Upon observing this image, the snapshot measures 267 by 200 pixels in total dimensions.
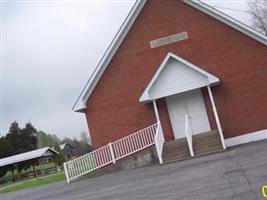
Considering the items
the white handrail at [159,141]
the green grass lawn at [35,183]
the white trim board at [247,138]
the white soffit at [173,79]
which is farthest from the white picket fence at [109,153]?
the green grass lawn at [35,183]

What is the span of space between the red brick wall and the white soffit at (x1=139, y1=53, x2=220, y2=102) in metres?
1.19

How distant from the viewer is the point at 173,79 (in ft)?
66.5

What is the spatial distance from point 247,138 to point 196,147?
132 inches

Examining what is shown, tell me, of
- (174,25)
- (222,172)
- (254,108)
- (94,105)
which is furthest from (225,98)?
(222,172)

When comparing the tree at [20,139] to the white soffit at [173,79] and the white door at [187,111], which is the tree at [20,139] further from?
the white soffit at [173,79]

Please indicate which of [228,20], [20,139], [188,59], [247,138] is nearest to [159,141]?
[247,138]

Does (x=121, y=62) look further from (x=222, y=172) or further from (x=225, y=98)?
(x=222, y=172)

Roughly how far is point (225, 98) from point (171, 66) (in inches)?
119

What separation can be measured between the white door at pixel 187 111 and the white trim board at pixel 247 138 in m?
1.46

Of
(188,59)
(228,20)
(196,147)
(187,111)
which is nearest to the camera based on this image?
(196,147)

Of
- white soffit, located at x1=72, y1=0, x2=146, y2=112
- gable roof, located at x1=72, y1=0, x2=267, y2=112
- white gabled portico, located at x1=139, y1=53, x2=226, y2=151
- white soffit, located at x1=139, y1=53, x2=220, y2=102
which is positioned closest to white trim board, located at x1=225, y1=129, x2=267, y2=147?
white gabled portico, located at x1=139, y1=53, x2=226, y2=151

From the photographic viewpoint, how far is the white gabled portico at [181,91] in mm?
20000

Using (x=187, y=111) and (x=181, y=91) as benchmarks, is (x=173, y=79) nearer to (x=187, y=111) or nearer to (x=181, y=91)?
(x=181, y=91)

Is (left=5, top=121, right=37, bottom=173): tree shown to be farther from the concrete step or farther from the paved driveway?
the paved driveway
